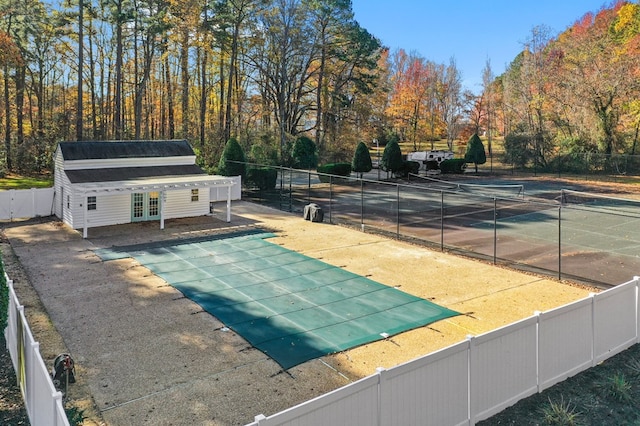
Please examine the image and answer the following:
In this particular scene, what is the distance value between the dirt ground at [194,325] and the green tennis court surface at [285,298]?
36 centimetres

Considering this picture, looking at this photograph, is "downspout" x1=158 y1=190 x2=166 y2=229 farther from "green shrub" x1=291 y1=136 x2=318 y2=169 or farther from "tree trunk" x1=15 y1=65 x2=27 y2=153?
"tree trunk" x1=15 y1=65 x2=27 y2=153

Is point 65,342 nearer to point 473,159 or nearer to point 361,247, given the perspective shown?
point 361,247

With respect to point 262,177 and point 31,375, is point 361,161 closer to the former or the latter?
point 262,177

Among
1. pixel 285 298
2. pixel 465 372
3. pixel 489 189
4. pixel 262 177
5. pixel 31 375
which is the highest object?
pixel 262 177

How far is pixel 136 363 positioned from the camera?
8.44 meters

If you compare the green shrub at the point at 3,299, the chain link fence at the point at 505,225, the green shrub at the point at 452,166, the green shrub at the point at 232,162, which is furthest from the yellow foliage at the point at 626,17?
the green shrub at the point at 3,299

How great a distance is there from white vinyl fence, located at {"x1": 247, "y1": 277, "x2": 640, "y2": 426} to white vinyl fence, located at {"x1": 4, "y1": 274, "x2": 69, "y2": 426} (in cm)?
208

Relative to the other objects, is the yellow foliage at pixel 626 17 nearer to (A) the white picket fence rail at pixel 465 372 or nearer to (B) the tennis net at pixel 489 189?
A: (B) the tennis net at pixel 489 189

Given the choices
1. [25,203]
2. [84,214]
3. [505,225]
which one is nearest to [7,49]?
[25,203]

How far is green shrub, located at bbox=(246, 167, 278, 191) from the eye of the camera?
29.1 meters

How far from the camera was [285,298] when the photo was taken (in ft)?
38.9

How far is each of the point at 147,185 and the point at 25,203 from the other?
6427 millimetres

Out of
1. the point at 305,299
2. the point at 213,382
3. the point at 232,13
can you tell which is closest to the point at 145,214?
the point at 305,299

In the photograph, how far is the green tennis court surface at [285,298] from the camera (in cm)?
952
